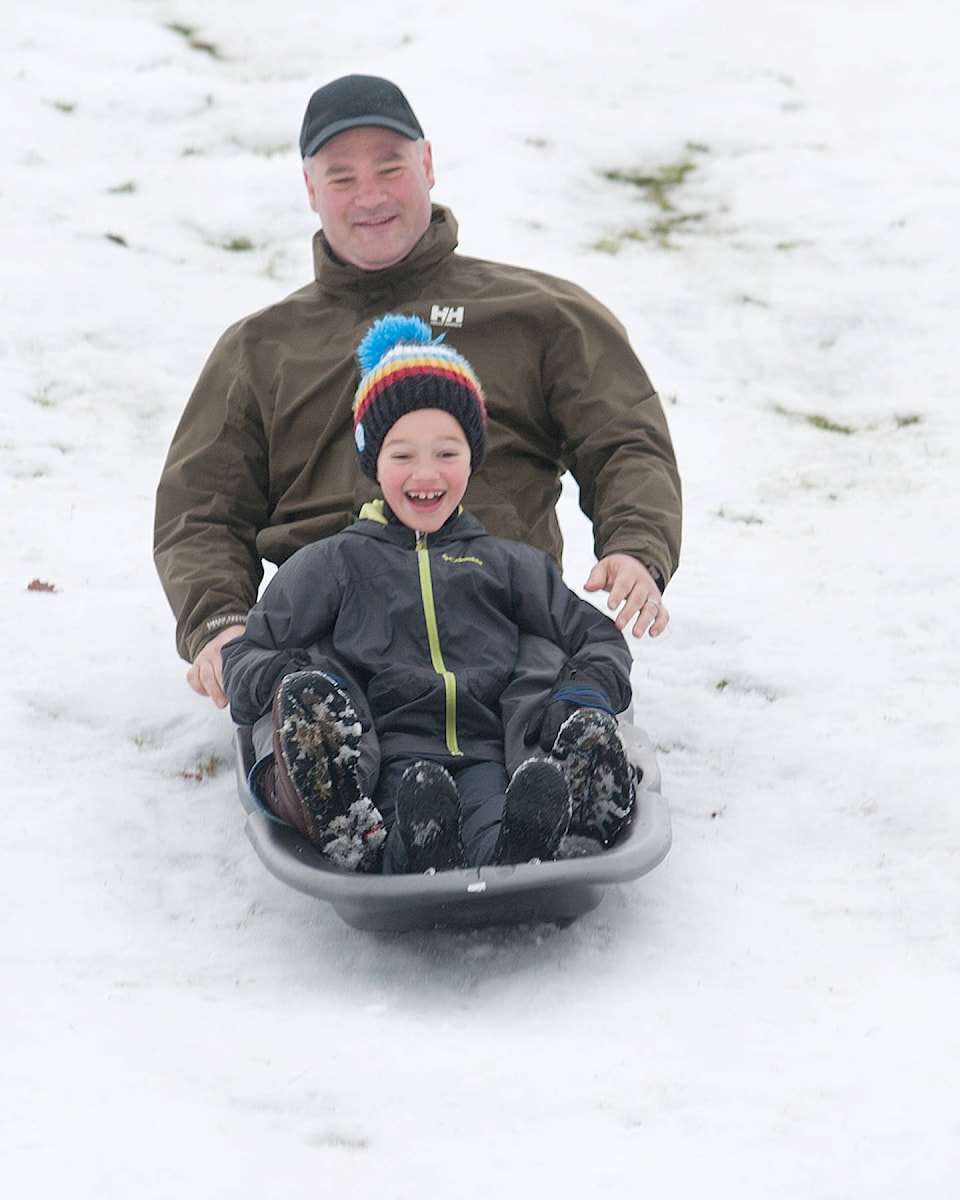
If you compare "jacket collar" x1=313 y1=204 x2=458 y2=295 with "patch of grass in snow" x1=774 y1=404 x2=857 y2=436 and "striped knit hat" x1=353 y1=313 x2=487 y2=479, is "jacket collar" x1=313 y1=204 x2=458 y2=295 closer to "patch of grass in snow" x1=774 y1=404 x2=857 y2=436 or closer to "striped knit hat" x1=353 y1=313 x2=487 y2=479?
"striped knit hat" x1=353 y1=313 x2=487 y2=479

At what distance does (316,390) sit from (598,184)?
16.0ft

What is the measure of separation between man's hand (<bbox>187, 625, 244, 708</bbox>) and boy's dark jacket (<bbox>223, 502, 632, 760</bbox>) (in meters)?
0.17

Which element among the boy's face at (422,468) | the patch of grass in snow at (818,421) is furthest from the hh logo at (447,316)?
the patch of grass in snow at (818,421)

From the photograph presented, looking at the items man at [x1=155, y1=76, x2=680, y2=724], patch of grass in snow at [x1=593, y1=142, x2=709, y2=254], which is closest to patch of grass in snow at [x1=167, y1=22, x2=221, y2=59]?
patch of grass in snow at [x1=593, y1=142, x2=709, y2=254]

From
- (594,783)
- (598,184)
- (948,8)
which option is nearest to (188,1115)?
(594,783)

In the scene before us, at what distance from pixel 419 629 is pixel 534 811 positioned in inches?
22.4

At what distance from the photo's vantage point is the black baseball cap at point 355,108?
3.45 meters

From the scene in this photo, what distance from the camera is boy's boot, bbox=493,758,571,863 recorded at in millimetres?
2514

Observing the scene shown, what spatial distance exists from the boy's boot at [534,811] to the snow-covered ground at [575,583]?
0.83 feet

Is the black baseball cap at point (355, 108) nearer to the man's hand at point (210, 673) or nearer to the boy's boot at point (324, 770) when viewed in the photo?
the man's hand at point (210, 673)

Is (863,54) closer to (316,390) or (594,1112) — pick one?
(316,390)

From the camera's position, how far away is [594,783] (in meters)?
2.67

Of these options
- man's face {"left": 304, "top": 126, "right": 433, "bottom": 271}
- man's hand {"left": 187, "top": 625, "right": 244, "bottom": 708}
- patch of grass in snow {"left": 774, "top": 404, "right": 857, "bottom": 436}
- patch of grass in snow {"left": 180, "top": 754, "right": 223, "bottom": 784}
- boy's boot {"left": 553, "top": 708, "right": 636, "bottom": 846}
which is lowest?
patch of grass in snow {"left": 774, "top": 404, "right": 857, "bottom": 436}

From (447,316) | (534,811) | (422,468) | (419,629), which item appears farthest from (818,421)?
(534,811)
